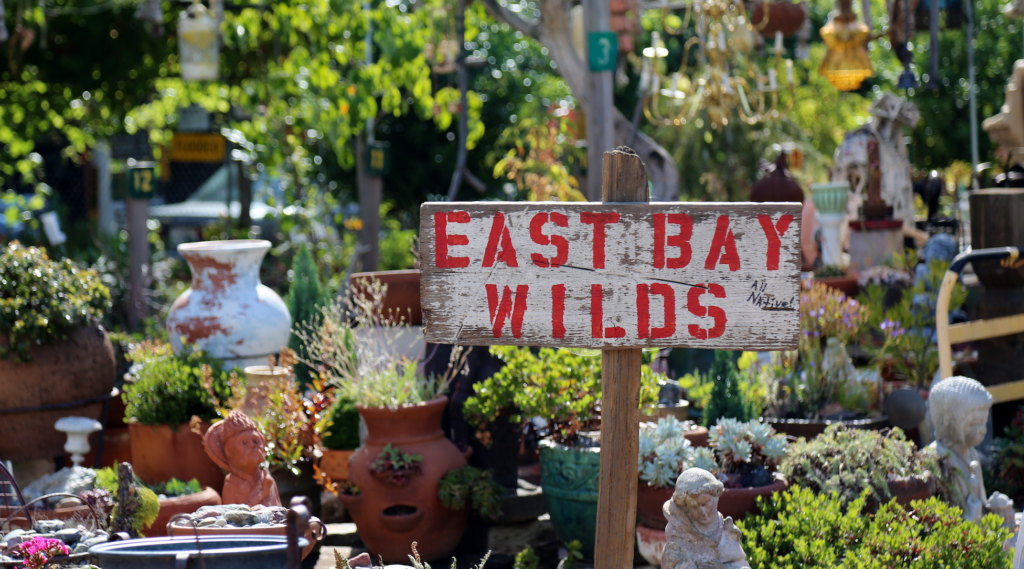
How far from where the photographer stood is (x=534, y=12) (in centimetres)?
1116

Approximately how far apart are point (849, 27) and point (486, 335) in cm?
536

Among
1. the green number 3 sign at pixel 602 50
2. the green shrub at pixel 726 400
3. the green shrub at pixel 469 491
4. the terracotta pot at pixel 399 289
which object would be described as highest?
the green number 3 sign at pixel 602 50

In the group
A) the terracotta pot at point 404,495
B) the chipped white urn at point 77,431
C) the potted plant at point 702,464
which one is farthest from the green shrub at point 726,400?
the chipped white urn at point 77,431

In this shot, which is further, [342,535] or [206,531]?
[342,535]

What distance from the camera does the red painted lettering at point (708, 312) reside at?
2.28m

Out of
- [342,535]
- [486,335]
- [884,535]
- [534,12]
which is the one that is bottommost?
[342,535]

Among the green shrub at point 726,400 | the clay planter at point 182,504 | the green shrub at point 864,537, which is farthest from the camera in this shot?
the green shrub at point 726,400

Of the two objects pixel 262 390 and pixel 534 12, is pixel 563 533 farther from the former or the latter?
pixel 534 12

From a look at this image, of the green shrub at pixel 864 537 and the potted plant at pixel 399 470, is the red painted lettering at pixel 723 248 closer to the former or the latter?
the green shrub at pixel 864 537

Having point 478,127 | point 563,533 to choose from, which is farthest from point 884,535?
point 478,127

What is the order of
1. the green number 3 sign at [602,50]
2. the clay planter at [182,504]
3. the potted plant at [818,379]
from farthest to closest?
the green number 3 sign at [602,50] → the potted plant at [818,379] → the clay planter at [182,504]

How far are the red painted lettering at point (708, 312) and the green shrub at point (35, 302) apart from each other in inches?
126

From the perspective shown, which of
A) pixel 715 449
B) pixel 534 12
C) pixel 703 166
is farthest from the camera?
pixel 703 166

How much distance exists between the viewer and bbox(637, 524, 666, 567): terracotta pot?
11.3ft
